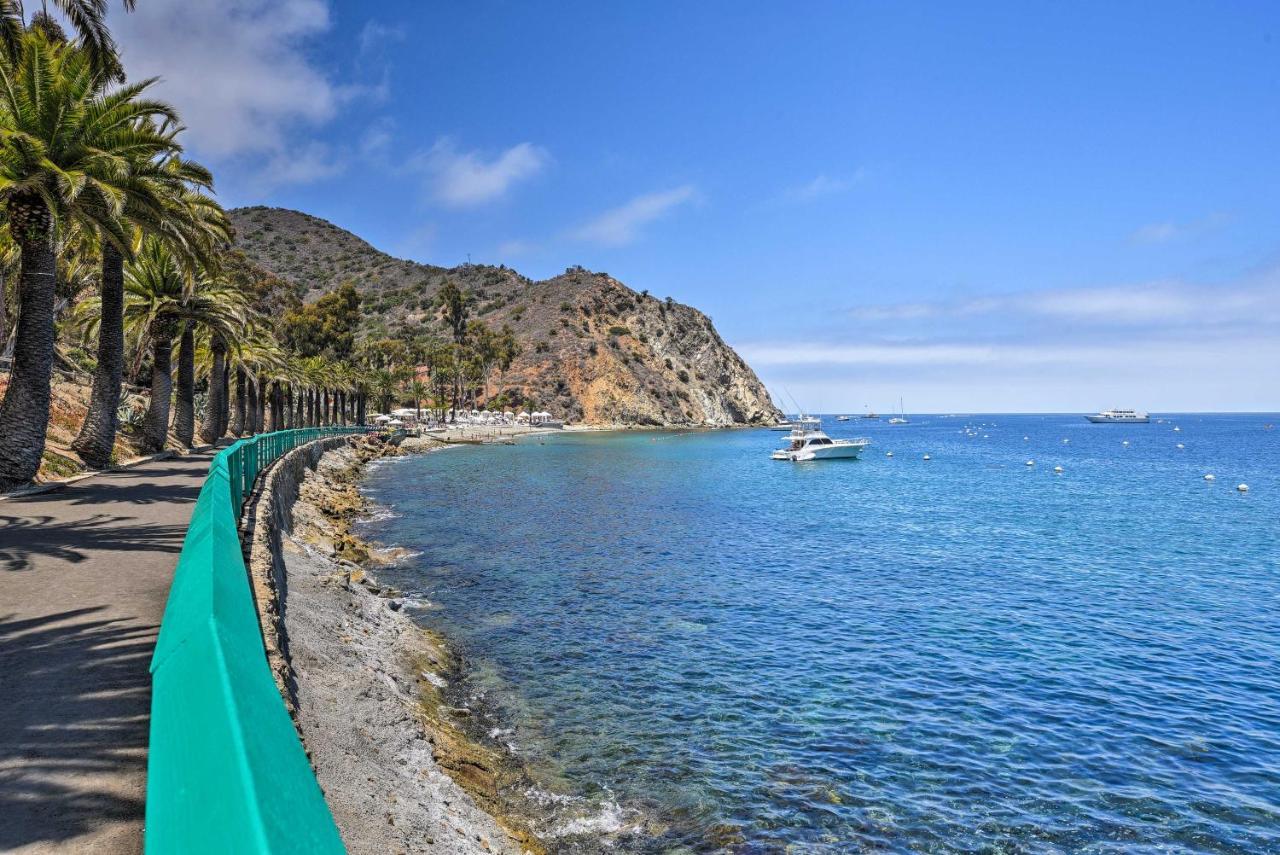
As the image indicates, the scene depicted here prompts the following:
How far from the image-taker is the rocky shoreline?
725 centimetres

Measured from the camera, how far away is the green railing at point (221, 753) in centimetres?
192

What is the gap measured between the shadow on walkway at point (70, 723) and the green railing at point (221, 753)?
1453mm

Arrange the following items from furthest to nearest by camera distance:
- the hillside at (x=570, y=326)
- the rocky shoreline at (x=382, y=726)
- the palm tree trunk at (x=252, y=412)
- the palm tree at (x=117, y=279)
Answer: the hillside at (x=570, y=326) < the palm tree trunk at (x=252, y=412) < the palm tree at (x=117, y=279) < the rocky shoreline at (x=382, y=726)

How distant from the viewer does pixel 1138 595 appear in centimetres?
2228

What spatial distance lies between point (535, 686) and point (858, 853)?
6662 mm

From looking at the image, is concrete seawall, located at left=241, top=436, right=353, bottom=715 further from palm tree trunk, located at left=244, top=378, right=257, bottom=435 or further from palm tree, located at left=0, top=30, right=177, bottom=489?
palm tree trunk, located at left=244, top=378, right=257, bottom=435

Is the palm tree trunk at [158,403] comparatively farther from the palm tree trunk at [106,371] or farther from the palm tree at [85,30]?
the palm tree at [85,30]

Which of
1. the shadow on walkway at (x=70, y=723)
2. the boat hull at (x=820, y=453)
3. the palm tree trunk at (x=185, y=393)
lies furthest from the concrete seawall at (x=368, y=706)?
the boat hull at (x=820, y=453)

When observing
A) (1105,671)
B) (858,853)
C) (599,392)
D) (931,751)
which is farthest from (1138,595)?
(599,392)

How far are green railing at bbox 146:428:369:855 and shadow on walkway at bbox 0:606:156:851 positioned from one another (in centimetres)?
145

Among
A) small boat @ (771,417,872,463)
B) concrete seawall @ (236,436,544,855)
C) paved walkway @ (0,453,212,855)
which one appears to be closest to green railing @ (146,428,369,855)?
paved walkway @ (0,453,212,855)

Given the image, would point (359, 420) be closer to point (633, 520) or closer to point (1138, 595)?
point (633, 520)

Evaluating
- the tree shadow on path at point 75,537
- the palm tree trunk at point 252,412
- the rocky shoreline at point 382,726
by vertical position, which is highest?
the palm tree trunk at point 252,412

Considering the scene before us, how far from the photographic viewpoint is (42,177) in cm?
1587
